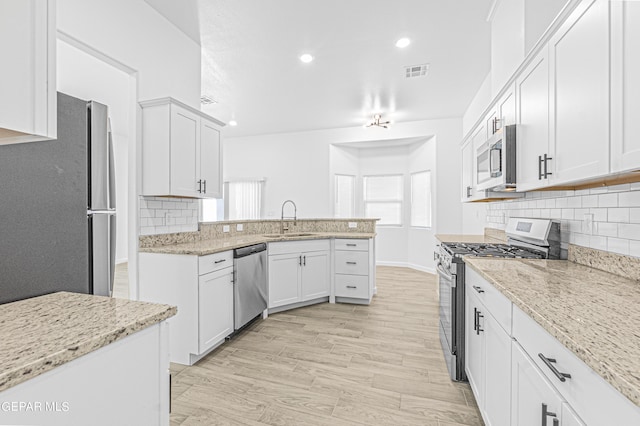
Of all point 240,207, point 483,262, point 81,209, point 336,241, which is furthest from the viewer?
point 240,207

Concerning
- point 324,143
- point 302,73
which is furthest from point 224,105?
point 324,143

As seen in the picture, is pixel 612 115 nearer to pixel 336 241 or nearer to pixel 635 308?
pixel 635 308

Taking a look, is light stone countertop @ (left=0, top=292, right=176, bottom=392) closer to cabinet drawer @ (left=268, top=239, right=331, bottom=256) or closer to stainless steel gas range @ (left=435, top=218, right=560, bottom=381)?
stainless steel gas range @ (left=435, top=218, right=560, bottom=381)

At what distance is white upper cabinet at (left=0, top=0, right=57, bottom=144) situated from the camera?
2.23ft

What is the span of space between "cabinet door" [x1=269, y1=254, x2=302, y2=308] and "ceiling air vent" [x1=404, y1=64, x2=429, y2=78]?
2.74 meters

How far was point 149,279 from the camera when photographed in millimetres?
2576

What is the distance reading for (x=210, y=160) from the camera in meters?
3.12

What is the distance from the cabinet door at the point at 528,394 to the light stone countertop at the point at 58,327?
1.19m

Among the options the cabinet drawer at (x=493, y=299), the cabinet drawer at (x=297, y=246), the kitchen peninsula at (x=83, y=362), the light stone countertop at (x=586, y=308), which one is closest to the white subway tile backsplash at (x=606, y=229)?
the light stone countertop at (x=586, y=308)

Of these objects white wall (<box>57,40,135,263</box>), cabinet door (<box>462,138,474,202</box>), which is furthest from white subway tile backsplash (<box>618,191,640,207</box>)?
white wall (<box>57,40,135,263</box>)

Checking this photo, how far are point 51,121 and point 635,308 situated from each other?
71.9 inches

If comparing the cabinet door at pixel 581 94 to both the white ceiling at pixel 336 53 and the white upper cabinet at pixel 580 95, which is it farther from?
the white ceiling at pixel 336 53

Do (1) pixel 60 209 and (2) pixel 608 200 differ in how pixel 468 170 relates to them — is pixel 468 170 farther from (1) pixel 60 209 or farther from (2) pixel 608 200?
(1) pixel 60 209

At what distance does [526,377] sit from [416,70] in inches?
148
